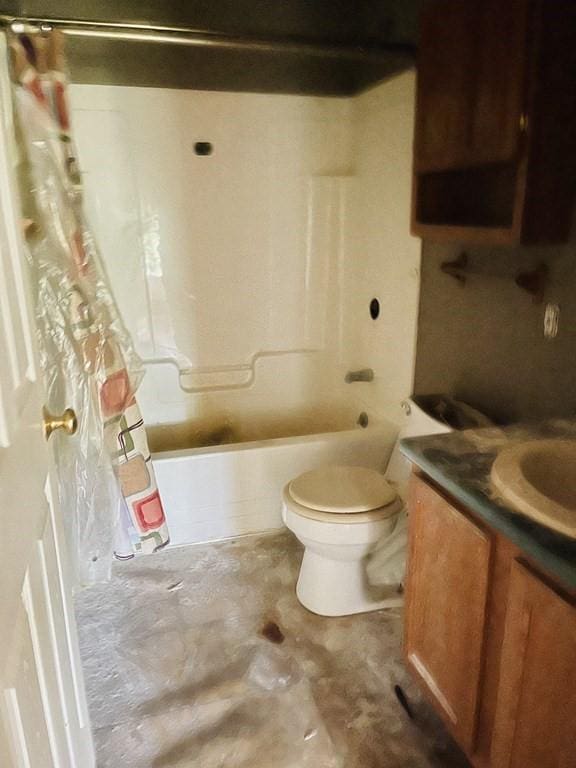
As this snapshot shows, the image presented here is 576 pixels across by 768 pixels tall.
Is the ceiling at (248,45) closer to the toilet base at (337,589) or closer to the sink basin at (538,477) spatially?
the sink basin at (538,477)

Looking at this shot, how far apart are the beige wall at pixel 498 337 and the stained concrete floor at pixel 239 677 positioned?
0.83 meters

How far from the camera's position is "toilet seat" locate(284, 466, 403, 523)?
1834 millimetres

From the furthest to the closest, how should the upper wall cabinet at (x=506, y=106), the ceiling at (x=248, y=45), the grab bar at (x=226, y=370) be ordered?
the grab bar at (x=226, y=370)
the ceiling at (x=248, y=45)
the upper wall cabinet at (x=506, y=106)

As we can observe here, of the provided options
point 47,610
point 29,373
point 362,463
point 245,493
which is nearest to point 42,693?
point 47,610

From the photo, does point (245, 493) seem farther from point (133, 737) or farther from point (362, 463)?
point (133, 737)

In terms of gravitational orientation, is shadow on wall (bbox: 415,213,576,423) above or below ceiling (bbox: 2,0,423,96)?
below

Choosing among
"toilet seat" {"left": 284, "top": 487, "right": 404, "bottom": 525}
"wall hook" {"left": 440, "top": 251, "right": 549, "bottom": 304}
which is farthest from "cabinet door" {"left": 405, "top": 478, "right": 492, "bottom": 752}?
"wall hook" {"left": 440, "top": 251, "right": 549, "bottom": 304}

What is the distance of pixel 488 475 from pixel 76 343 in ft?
4.05

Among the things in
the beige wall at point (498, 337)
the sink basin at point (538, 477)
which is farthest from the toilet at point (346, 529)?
the sink basin at point (538, 477)

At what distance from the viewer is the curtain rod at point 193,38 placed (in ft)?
5.37

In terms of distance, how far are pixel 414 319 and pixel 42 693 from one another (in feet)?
5.82

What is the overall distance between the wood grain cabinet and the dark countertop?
0.20 ft

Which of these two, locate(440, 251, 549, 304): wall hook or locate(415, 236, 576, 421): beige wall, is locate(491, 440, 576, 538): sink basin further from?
locate(440, 251, 549, 304): wall hook

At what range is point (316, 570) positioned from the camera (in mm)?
1998
